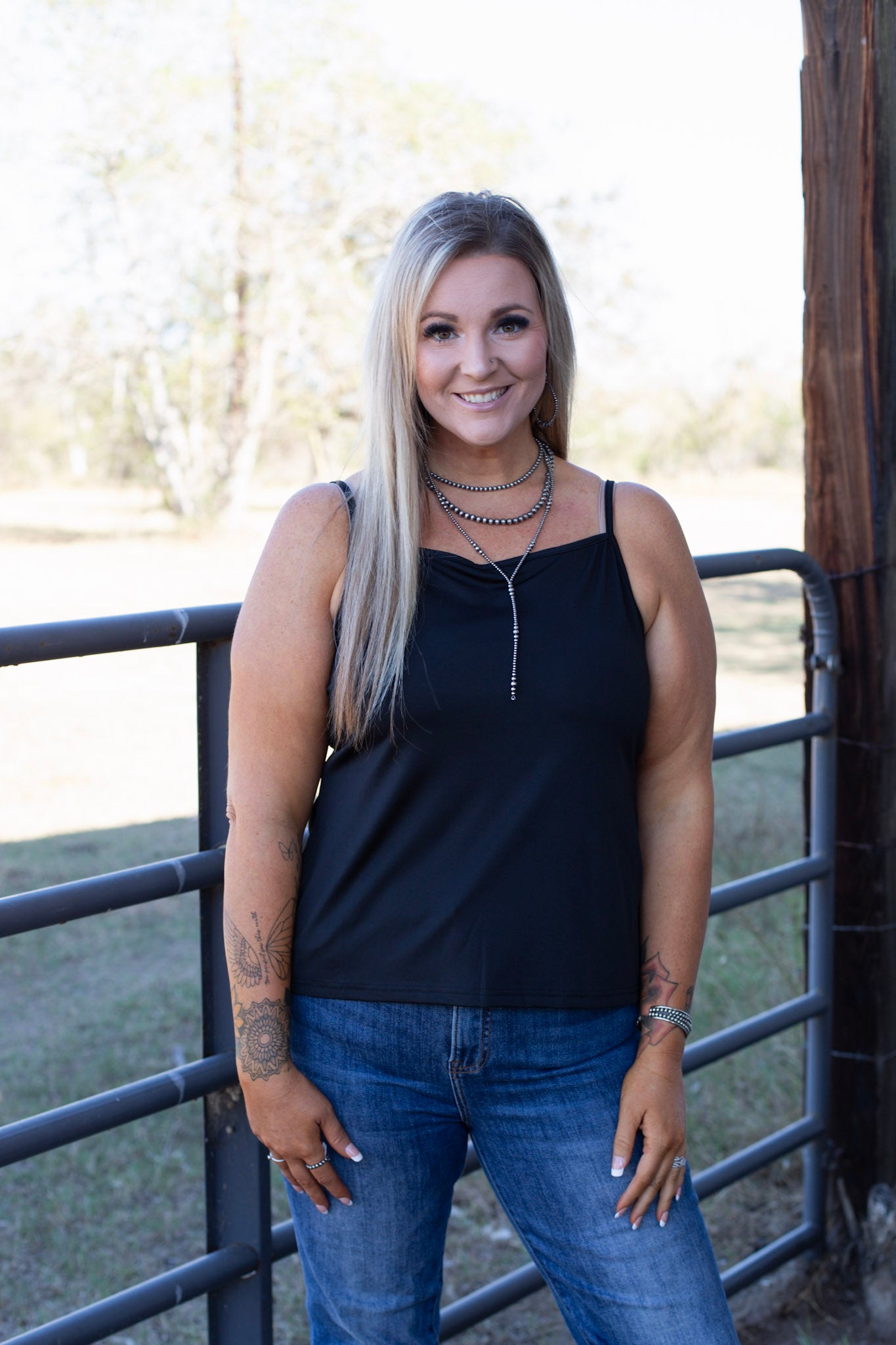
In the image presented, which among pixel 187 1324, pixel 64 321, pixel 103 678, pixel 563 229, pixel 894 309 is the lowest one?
pixel 187 1324

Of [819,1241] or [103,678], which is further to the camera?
[103,678]

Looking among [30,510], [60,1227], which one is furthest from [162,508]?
[60,1227]

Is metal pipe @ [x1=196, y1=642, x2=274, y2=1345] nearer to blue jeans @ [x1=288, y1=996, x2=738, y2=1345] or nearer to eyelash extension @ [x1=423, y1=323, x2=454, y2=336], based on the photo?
blue jeans @ [x1=288, y1=996, x2=738, y2=1345]

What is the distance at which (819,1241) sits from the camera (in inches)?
113

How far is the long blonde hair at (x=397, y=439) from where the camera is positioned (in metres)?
1.49

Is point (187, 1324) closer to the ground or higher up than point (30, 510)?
closer to the ground

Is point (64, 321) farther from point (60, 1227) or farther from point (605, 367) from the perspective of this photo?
point (60, 1227)

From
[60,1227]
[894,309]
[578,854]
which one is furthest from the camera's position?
[60,1227]

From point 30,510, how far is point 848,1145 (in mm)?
27586

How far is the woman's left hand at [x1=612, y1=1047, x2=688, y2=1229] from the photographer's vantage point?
1.48 metres

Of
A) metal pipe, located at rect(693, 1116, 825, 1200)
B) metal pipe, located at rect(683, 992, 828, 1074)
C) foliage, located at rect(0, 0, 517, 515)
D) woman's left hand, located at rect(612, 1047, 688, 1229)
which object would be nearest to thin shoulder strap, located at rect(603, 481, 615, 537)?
woman's left hand, located at rect(612, 1047, 688, 1229)

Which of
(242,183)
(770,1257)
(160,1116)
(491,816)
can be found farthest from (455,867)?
(242,183)

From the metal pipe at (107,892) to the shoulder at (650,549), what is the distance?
2.25 feet

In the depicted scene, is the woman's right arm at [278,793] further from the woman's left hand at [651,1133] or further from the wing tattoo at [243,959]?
the woman's left hand at [651,1133]
